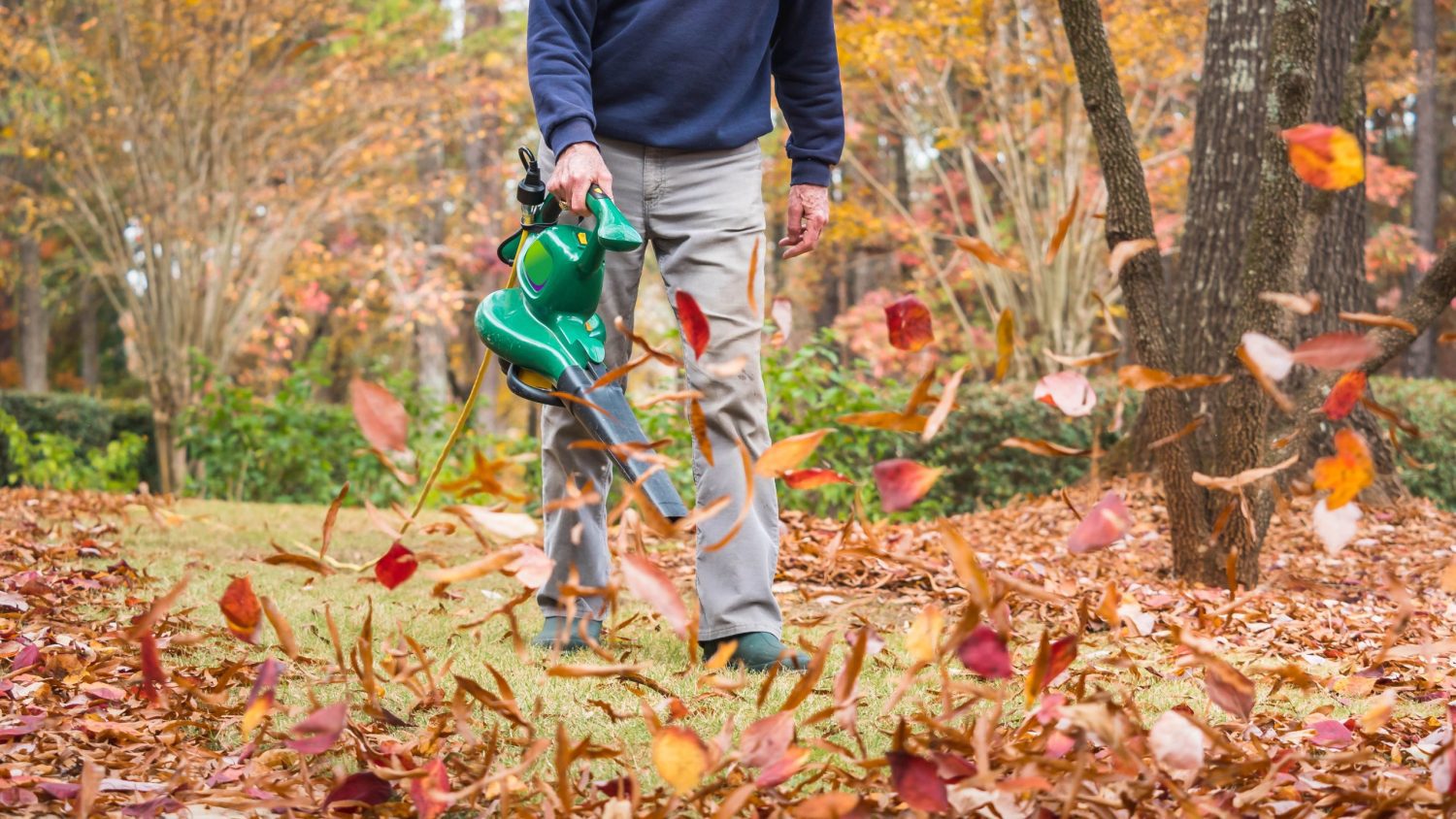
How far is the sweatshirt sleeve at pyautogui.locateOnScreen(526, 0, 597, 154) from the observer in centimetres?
220

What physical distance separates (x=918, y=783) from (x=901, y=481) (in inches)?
13.7

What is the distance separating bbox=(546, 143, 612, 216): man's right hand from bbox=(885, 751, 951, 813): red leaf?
1.22 meters

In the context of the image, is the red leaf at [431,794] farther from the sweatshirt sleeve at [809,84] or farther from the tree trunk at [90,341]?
the tree trunk at [90,341]

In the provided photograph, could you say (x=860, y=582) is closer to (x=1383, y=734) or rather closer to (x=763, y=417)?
(x=763, y=417)

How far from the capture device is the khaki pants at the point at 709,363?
90.8 inches

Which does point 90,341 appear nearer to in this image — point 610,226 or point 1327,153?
point 610,226

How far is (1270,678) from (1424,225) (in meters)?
16.0

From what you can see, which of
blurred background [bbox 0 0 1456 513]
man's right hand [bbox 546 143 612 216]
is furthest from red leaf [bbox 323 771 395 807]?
blurred background [bbox 0 0 1456 513]

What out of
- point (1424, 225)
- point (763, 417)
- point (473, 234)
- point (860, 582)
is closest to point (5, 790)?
point (763, 417)

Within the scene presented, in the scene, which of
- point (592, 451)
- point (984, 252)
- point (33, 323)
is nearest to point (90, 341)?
point (33, 323)

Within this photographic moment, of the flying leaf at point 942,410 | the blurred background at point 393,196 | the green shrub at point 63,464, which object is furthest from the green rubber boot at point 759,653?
the green shrub at point 63,464

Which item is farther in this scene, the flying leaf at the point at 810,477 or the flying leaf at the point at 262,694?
the flying leaf at the point at 810,477

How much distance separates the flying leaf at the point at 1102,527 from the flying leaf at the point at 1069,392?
0.41 feet

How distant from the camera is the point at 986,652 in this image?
53.0 inches
